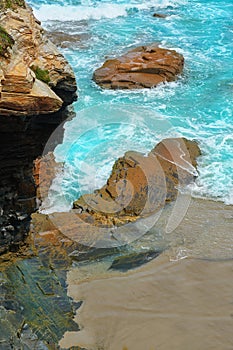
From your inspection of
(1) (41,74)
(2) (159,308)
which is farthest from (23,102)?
(2) (159,308)

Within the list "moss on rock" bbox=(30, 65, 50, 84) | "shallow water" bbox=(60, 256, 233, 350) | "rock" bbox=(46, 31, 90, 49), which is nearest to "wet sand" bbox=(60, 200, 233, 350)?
"shallow water" bbox=(60, 256, 233, 350)

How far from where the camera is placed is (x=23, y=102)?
6238 mm

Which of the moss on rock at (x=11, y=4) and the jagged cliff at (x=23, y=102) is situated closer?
the jagged cliff at (x=23, y=102)

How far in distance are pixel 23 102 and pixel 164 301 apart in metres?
4.82

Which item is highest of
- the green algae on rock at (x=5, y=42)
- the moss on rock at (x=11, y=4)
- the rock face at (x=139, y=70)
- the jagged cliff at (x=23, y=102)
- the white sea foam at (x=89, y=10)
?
the moss on rock at (x=11, y=4)

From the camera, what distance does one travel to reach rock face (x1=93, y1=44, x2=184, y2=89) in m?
20.2

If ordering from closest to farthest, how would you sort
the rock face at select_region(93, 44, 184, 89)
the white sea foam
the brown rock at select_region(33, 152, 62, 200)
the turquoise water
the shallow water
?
1. the shallow water
2. the brown rock at select_region(33, 152, 62, 200)
3. the turquoise water
4. the rock face at select_region(93, 44, 184, 89)
5. the white sea foam

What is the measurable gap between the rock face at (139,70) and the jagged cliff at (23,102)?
38.9 ft

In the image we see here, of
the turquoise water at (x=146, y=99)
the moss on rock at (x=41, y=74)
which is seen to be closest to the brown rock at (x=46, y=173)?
the turquoise water at (x=146, y=99)

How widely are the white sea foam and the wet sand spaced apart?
22.5 meters

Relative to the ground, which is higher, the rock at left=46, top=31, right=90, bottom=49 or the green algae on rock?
the green algae on rock

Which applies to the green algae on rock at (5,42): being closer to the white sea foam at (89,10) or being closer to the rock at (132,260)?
the rock at (132,260)

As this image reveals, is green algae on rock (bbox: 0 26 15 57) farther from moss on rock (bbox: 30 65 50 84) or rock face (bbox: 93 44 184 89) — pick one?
rock face (bbox: 93 44 184 89)

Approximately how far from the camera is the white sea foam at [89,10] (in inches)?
1173
